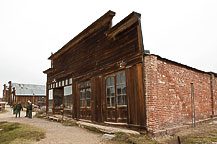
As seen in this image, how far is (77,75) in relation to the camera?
12.8 m

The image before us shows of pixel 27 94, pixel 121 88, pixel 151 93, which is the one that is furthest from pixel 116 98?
pixel 27 94

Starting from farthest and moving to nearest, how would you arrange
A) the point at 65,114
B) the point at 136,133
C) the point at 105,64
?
the point at 65,114 < the point at 105,64 < the point at 136,133

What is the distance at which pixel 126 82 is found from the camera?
8.25 meters

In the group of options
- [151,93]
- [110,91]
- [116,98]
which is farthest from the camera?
[110,91]

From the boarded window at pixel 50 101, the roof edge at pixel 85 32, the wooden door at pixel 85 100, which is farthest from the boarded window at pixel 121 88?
the boarded window at pixel 50 101

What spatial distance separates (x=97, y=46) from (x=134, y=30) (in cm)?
332

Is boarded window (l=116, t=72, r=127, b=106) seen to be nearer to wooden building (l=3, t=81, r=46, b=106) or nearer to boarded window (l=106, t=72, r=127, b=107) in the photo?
boarded window (l=106, t=72, r=127, b=107)

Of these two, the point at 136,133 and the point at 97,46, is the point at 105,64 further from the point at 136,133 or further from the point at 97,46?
the point at 136,133

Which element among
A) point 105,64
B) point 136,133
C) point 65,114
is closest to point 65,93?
point 65,114

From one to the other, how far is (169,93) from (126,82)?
2.06 m

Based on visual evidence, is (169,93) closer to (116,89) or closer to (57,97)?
(116,89)

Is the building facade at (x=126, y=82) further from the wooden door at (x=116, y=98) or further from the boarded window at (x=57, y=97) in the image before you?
the boarded window at (x=57, y=97)

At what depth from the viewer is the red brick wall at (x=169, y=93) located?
7254 mm

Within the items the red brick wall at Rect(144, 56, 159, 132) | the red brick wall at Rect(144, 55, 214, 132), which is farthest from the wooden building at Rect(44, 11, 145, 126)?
the red brick wall at Rect(144, 55, 214, 132)
